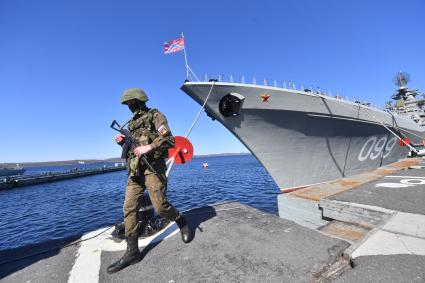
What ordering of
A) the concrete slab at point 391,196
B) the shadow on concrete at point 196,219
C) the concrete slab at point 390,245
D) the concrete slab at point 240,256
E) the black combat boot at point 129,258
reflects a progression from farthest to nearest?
1. the concrete slab at point 391,196
2. the shadow on concrete at point 196,219
3. the black combat boot at point 129,258
4. the concrete slab at point 390,245
5. the concrete slab at point 240,256

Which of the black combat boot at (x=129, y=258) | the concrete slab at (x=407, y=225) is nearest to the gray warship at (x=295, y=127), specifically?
the black combat boot at (x=129, y=258)

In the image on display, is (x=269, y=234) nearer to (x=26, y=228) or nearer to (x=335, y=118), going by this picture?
(x=335, y=118)

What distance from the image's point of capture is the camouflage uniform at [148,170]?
10.1 ft

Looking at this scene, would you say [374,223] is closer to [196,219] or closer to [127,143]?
[196,219]

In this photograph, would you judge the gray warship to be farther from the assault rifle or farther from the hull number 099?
the assault rifle

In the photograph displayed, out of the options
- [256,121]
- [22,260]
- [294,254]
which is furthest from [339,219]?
[22,260]

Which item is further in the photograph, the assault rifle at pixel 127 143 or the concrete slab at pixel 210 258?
the assault rifle at pixel 127 143

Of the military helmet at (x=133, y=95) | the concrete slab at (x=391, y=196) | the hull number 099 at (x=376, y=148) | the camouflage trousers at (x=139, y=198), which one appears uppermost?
the military helmet at (x=133, y=95)

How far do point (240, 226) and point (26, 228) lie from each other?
15.4m

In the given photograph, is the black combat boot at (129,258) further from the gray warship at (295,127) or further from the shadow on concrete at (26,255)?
the gray warship at (295,127)

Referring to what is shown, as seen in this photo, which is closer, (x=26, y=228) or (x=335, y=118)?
(x=335, y=118)

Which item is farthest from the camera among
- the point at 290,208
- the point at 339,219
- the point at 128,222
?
the point at 290,208

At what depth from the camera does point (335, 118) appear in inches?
406

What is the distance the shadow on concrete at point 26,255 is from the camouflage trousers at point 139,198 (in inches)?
59.9
